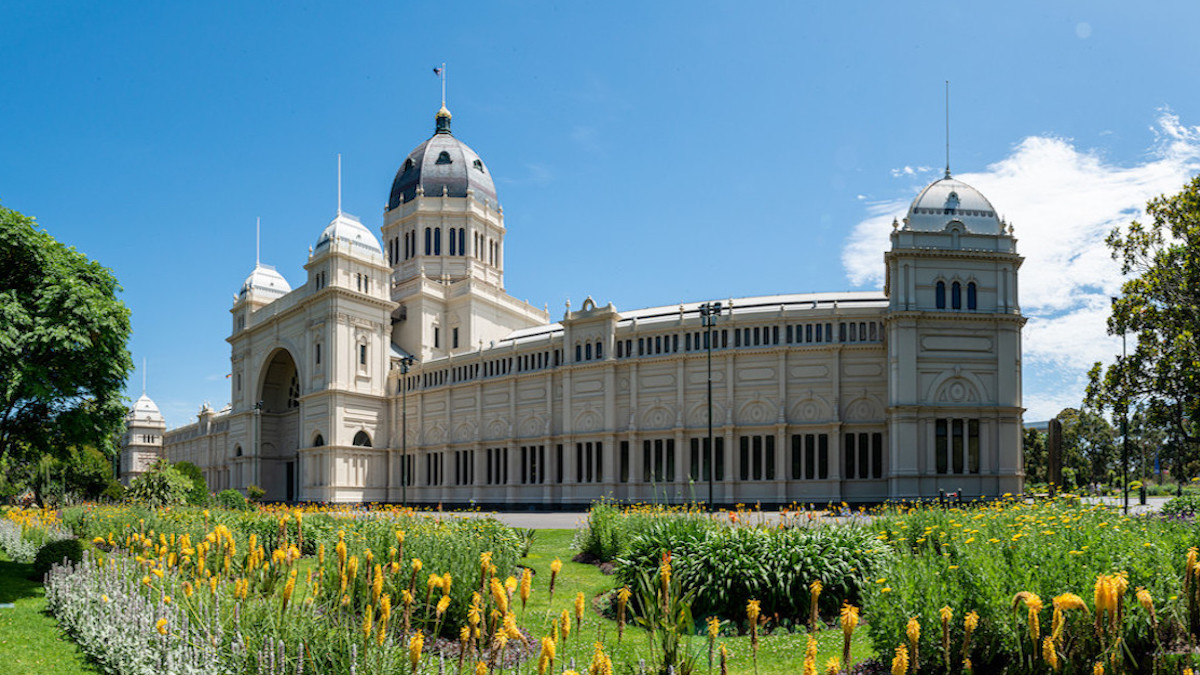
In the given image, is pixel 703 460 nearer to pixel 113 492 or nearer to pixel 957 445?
pixel 957 445

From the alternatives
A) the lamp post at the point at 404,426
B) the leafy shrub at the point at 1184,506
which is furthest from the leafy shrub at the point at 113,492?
the leafy shrub at the point at 1184,506

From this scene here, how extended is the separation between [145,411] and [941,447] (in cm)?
11250

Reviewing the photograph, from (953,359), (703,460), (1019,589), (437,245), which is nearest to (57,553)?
(1019,589)

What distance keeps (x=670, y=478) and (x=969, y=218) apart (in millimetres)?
21475

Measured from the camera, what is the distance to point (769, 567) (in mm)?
12312

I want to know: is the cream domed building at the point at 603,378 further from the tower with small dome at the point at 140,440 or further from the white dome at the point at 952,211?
the tower with small dome at the point at 140,440

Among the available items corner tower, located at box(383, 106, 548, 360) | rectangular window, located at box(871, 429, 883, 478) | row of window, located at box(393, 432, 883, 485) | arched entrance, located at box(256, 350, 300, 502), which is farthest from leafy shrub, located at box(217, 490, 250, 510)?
arched entrance, located at box(256, 350, 300, 502)

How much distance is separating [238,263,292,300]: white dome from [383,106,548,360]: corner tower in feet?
45.4

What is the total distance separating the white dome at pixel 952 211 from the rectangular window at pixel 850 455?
1147cm

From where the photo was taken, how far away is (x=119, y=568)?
13.5 m

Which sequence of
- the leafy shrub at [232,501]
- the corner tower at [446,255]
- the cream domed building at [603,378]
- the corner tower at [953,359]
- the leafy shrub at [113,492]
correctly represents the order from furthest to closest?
the corner tower at [446,255]
the leafy shrub at [113,492]
the cream domed building at [603,378]
the corner tower at [953,359]
the leafy shrub at [232,501]

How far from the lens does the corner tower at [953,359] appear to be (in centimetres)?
4297

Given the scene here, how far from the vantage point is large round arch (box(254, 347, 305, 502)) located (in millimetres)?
77500

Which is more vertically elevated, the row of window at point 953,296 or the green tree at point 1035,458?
the row of window at point 953,296
